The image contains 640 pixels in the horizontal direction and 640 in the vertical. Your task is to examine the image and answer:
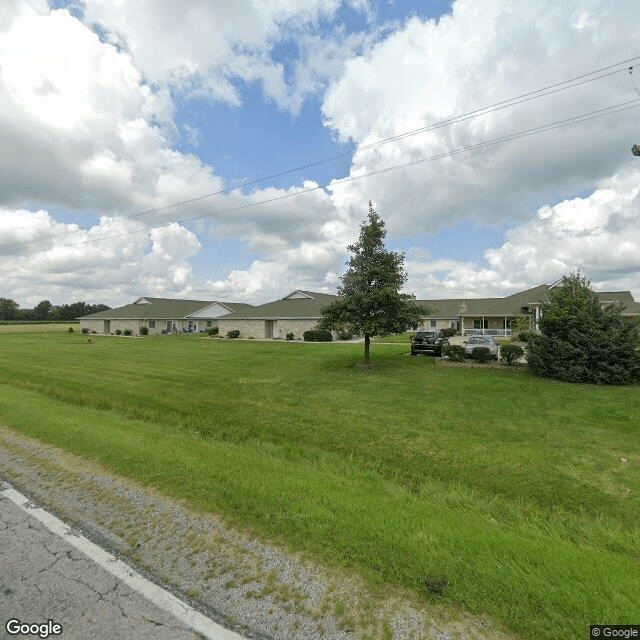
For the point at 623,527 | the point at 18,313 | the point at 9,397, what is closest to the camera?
the point at 623,527

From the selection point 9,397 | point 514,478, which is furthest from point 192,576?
point 9,397

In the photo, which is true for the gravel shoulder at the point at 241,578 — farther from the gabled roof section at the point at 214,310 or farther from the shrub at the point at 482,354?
the gabled roof section at the point at 214,310

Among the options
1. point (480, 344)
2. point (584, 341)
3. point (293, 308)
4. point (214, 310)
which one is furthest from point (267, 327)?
point (584, 341)

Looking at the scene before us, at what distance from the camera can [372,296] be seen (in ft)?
53.7

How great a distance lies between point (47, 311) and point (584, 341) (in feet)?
473

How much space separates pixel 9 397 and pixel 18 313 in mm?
134508

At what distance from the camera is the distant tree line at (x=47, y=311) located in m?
115

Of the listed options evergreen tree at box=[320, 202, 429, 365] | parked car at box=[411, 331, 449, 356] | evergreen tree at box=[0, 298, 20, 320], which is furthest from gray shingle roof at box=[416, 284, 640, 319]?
evergreen tree at box=[0, 298, 20, 320]

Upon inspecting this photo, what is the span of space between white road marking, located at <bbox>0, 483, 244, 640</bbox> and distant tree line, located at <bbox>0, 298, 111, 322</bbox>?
13017cm

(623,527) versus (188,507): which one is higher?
(188,507)

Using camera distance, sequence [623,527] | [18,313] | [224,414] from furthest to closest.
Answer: [18,313], [224,414], [623,527]

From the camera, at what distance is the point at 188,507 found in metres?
4.78

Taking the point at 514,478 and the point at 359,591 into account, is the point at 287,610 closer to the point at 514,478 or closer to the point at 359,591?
the point at 359,591

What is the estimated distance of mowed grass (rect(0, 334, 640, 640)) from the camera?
3.60 meters
